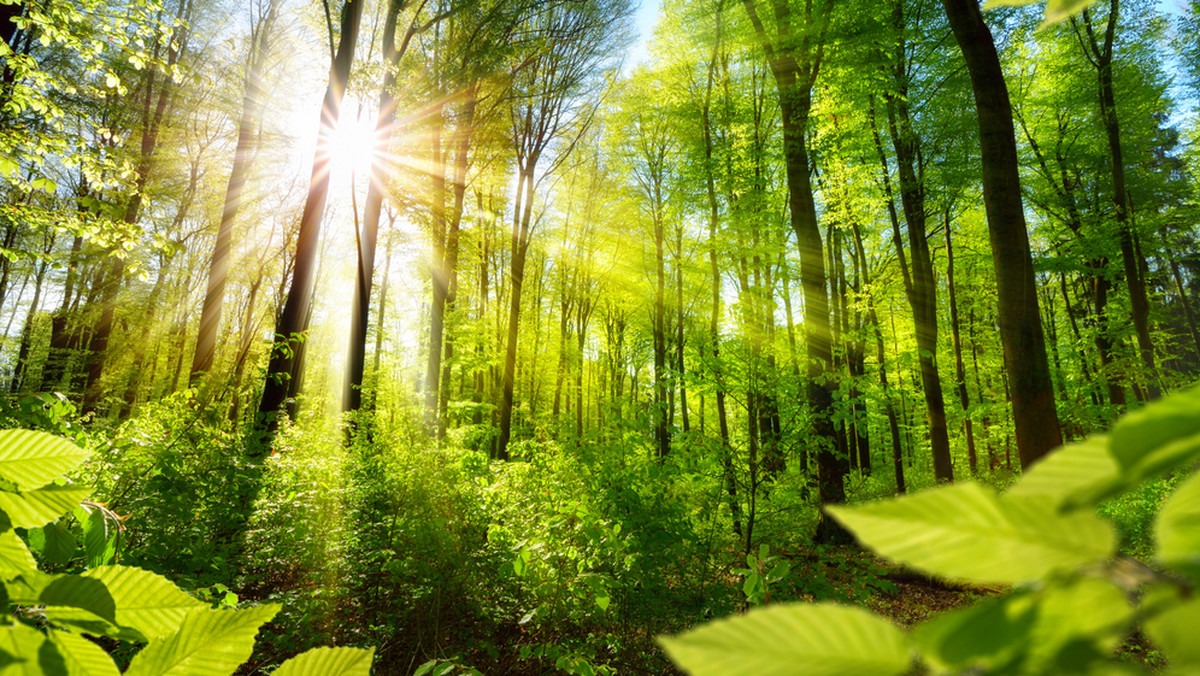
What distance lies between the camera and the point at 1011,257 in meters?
3.76

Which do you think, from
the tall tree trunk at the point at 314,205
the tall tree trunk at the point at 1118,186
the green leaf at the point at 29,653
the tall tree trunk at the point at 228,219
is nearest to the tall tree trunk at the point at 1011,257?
the green leaf at the point at 29,653

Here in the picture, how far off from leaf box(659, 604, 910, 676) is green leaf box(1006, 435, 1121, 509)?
93 millimetres

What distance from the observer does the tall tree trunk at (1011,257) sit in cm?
376

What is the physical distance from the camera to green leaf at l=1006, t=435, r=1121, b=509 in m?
0.23

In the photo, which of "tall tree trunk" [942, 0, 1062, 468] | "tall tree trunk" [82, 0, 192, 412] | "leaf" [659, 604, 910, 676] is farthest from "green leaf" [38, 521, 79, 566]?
"tall tree trunk" [82, 0, 192, 412]

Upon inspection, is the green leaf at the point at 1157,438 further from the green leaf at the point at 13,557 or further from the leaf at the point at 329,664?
the green leaf at the point at 13,557

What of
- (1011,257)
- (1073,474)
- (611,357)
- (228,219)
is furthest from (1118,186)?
(228,219)

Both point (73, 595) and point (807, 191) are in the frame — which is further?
point (807, 191)

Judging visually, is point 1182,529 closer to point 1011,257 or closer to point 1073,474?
point 1073,474

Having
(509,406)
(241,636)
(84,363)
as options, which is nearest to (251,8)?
(84,363)

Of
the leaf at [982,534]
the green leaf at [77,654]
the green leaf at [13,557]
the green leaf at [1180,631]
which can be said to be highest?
the leaf at [982,534]

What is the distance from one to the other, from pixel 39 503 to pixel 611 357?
24484 millimetres

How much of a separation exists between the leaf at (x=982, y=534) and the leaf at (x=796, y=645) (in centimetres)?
4

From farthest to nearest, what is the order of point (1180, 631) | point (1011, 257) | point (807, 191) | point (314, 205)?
point (807, 191) → point (314, 205) → point (1011, 257) → point (1180, 631)
